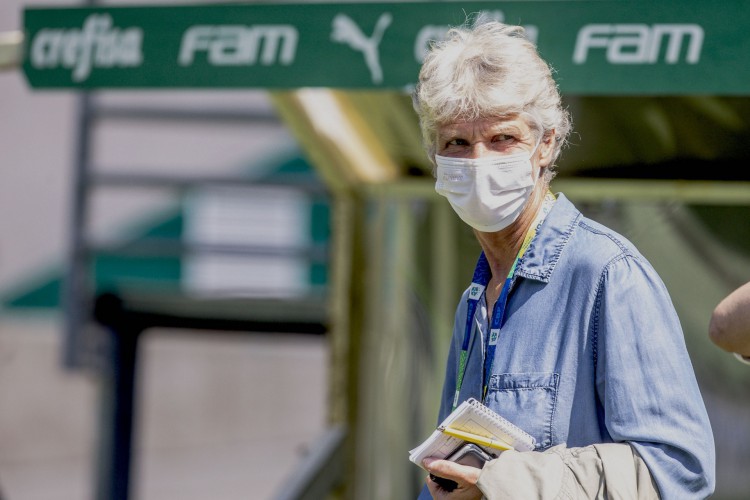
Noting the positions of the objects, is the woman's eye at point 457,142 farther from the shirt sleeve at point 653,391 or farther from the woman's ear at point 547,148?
the shirt sleeve at point 653,391

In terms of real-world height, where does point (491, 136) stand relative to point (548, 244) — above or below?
above

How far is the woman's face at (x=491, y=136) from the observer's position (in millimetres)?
1892

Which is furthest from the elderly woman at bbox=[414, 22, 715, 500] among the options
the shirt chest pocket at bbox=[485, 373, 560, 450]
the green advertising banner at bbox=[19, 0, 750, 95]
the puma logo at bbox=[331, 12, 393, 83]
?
the puma logo at bbox=[331, 12, 393, 83]

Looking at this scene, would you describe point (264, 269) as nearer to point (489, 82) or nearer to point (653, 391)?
point (489, 82)

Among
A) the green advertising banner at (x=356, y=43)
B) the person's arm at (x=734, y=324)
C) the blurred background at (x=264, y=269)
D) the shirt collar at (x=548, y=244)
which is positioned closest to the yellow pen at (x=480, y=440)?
the shirt collar at (x=548, y=244)

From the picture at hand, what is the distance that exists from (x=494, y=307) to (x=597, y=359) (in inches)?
8.8

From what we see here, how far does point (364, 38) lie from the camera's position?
306 centimetres

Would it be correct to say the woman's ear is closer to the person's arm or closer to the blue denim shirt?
the blue denim shirt

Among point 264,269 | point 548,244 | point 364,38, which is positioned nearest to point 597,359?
point 548,244

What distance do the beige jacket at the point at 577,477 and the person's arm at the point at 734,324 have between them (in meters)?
0.28

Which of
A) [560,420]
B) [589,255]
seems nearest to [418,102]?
[589,255]

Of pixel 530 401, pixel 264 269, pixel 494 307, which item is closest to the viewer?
pixel 530 401

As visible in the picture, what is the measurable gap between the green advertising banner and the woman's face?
3.18 feet

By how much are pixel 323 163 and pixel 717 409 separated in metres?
1.59
